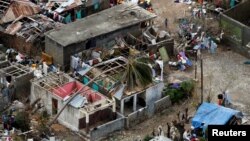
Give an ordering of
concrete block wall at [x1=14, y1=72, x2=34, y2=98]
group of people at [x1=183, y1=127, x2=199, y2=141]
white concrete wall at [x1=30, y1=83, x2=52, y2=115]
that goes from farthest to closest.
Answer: concrete block wall at [x1=14, y1=72, x2=34, y2=98], white concrete wall at [x1=30, y1=83, x2=52, y2=115], group of people at [x1=183, y1=127, x2=199, y2=141]

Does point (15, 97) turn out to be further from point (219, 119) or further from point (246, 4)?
point (246, 4)

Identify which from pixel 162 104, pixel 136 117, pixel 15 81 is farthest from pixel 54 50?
pixel 162 104

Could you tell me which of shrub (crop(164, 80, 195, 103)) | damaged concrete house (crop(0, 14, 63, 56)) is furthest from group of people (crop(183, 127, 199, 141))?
damaged concrete house (crop(0, 14, 63, 56))

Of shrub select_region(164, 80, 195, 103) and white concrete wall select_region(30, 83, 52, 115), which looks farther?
shrub select_region(164, 80, 195, 103)

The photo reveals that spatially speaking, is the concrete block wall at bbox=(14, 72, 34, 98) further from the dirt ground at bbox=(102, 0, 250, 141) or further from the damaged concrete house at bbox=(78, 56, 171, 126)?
the dirt ground at bbox=(102, 0, 250, 141)

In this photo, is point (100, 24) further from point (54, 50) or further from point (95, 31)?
point (54, 50)

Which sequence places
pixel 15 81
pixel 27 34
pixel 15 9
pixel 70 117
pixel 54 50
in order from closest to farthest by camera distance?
1. pixel 70 117
2. pixel 15 81
3. pixel 54 50
4. pixel 27 34
5. pixel 15 9

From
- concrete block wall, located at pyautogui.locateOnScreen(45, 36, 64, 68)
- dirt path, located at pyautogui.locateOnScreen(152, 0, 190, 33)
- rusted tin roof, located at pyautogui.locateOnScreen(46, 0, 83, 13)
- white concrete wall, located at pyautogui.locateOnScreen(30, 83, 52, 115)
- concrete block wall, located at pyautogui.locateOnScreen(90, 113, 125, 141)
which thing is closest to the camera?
concrete block wall, located at pyautogui.locateOnScreen(90, 113, 125, 141)

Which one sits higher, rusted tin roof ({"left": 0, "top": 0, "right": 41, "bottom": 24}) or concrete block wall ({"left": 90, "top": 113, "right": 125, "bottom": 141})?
rusted tin roof ({"left": 0, "top": 0, "right": 41, "bottom": 24})
